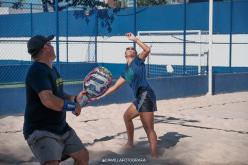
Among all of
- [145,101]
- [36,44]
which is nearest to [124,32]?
[145,101]

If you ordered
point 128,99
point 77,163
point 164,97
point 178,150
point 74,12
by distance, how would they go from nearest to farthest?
point 77,163
point 178,150
point 128,99
point 164,97
point 74,12

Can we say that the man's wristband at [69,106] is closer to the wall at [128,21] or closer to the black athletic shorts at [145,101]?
the black athletic shorts at [145,101]

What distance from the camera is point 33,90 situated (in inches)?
160

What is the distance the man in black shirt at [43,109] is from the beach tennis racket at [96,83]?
0.40 m

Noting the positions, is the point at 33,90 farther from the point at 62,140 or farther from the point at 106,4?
the point at 106,4

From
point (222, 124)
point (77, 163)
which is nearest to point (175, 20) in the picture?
point (222, 124)

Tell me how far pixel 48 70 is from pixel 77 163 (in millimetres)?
906

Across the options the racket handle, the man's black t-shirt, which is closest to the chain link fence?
the racket handle

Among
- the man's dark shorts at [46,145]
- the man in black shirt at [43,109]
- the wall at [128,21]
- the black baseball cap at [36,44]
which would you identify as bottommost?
the man's dark shorts at [46,145]

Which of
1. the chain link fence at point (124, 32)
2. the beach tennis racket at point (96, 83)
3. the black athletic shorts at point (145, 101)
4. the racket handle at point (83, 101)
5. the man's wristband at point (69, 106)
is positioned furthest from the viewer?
the chain link fence at point (124, 32)

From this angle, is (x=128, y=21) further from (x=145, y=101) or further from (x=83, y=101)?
(x=83, y=101)

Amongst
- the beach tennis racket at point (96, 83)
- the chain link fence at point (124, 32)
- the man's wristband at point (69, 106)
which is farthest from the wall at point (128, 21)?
the man's wristband at point (69, 106)

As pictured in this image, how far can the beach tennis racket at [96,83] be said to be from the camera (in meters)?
4.66

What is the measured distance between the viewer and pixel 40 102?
4.09m
